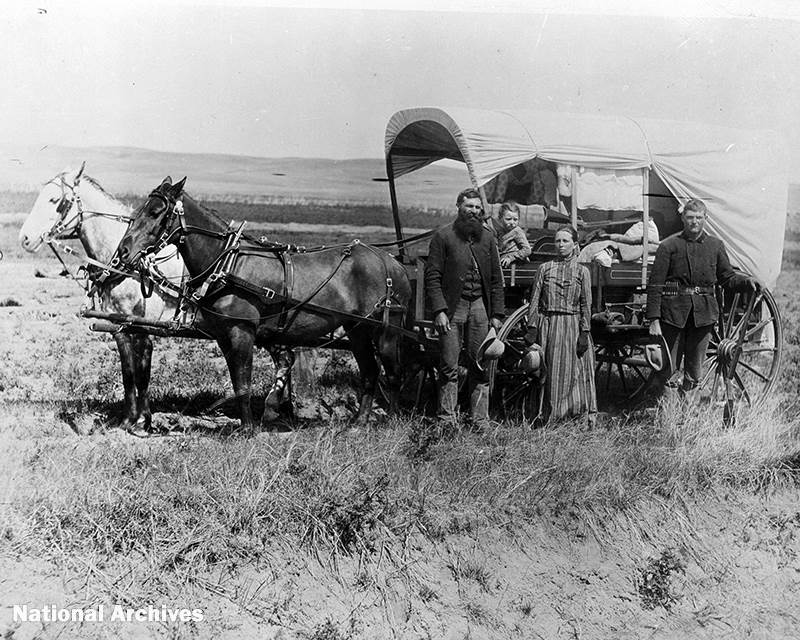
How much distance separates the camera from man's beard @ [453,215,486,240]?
6.42m

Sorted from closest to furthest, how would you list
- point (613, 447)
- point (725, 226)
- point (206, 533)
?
point (206, 533)
point (613, 447)
point (725, 226)

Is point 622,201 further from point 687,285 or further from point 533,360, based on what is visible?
point 533,360

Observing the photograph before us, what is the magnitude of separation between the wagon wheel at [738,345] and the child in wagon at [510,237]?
202 centimetres

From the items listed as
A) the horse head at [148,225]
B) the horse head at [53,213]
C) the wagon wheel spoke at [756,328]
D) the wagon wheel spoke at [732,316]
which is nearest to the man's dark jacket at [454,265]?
the horse head at [148,225]

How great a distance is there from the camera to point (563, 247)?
20.8ft

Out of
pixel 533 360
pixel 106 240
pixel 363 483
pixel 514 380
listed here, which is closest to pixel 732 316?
pixel 514 380

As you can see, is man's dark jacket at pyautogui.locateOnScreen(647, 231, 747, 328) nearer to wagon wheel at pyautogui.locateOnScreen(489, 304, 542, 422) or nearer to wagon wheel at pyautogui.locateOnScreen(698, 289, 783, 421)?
wagon wheel at pyautogui.locateOnScreen(698, 289, 783, 421)

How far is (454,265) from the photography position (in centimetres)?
645

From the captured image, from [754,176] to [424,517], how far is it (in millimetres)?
5478

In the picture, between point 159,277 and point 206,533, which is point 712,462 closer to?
point 206,533

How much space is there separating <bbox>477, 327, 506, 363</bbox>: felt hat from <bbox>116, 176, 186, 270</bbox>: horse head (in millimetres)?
2743

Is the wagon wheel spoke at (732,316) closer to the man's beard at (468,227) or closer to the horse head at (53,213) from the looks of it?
the man's beard at (468,227)

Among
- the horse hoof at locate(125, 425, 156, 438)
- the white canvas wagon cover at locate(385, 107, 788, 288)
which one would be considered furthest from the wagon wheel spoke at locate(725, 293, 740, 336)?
the horse hoof at locate(125, 425, 156, 438)

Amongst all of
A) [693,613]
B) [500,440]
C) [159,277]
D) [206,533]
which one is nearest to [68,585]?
[206,533]
